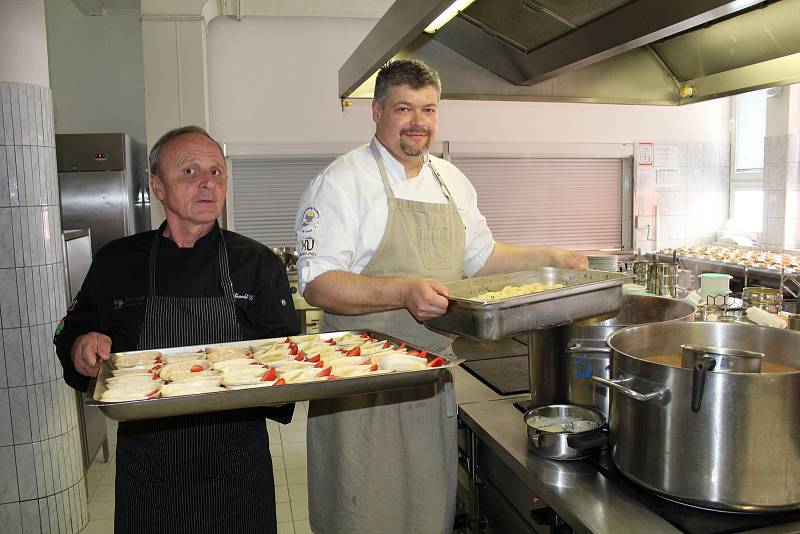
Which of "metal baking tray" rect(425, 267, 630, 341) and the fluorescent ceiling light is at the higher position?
the fluorescent ceiling light

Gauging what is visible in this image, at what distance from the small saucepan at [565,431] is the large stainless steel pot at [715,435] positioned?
0.44 ft

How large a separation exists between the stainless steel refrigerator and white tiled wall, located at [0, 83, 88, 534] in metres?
1.93

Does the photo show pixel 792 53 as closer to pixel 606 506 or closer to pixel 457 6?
pixel 457 6

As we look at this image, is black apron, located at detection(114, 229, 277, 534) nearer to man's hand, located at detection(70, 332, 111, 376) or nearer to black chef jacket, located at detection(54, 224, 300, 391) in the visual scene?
black chef jacket, located at detection(54, 224, 300, 391)

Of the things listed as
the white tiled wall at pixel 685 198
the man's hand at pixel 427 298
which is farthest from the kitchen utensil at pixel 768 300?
the white tiled wall at pixel 685 198

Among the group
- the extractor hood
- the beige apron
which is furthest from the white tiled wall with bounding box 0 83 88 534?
the beige apron

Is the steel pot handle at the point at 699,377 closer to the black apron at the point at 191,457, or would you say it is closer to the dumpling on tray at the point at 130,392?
the dumpling on tray at the point at 130,392

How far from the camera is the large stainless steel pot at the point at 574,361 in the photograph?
1.50 m

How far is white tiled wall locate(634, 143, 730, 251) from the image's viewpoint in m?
6.07

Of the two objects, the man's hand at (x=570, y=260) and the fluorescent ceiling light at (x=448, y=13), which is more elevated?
the fluorescent ceiling light at (x=448, y=13)

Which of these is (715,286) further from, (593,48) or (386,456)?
(386,456)

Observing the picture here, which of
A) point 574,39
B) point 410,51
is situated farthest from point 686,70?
point 410,51

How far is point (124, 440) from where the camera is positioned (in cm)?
173

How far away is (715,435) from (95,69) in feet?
19.8
